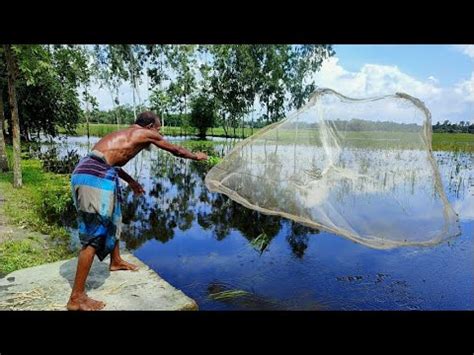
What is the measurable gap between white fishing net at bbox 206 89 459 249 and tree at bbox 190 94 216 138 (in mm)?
14037

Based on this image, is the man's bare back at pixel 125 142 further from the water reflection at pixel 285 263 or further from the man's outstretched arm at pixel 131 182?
the water reflection at pixel 285 263

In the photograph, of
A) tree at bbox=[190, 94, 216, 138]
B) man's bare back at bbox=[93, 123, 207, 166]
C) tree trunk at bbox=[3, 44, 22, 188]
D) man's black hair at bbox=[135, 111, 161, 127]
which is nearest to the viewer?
man's bare back at bbox=[93, 123, 207, 166]

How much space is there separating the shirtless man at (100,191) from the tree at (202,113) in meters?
14.5

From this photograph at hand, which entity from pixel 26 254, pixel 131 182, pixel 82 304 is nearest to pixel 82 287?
pixel 82 304

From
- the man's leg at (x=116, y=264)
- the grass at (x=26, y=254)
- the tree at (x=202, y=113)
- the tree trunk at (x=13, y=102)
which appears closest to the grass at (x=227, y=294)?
the man's leg at (x=116, y=264)

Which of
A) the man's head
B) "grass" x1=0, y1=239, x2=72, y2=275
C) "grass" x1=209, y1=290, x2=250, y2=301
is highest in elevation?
the man's head

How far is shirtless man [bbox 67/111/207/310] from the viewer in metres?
2.57


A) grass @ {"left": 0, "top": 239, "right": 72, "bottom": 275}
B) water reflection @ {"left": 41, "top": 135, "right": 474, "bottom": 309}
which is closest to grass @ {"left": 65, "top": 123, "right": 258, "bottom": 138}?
water reflection @ {"left": 41, "top": 135, "right": 474, "bottom": 309}

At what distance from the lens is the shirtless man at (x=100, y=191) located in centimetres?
257

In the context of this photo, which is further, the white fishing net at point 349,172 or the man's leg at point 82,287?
the white fishing net at point 349,172

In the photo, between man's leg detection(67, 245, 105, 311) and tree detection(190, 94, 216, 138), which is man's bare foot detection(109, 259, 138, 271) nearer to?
man's leg detection(67, 245, 105, 311)

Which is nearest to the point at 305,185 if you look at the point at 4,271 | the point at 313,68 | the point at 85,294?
the point at 85,294
